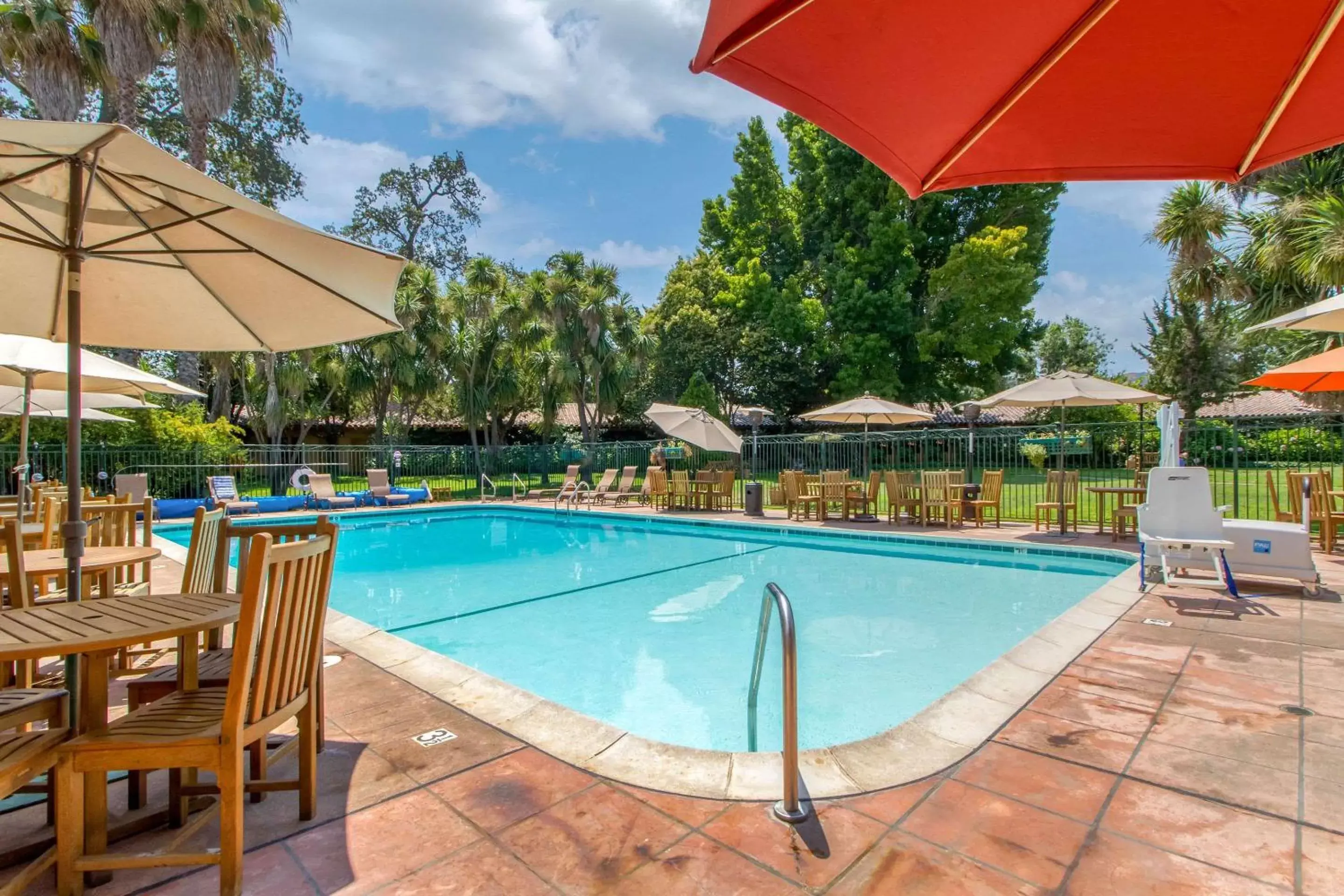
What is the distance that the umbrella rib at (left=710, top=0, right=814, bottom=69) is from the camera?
1.65 m

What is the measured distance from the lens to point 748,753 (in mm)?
2719

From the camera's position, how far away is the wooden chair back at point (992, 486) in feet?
34.3

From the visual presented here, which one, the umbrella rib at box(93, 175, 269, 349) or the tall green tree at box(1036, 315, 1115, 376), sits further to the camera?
the tall green tree at box(1036, 315, 1115, 376)

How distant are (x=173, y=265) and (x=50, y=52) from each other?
13.1 meters

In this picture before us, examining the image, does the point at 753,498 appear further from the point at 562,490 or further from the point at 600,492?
the point at 562,490

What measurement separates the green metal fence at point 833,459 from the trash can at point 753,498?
2259 mm

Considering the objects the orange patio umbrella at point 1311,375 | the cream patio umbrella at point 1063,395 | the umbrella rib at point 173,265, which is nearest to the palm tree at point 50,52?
the umbrella rib at point 173,265

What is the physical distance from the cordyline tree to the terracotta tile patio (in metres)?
20.9

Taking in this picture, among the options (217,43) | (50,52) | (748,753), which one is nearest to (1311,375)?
(748,753)

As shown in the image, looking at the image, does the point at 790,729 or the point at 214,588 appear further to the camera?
the point at 214,588

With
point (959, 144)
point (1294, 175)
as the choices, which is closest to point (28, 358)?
point (959, 144)

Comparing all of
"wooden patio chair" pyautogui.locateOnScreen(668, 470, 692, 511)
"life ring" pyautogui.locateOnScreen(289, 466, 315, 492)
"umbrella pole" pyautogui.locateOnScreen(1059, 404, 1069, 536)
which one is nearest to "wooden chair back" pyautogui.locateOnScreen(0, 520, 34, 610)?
"umbrella pole" pyautogui.locateOnScreen(1059, 404, 1069, 536)

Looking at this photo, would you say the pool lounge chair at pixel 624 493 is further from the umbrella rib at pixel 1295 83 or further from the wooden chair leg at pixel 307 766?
the umbrella rib at pixel 1295 83

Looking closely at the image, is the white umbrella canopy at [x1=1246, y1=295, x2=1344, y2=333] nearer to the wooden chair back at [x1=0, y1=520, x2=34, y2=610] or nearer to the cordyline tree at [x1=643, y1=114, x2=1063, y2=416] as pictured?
the wooden chair back at [x1=0, y1=520, x2=34, y2=610]
